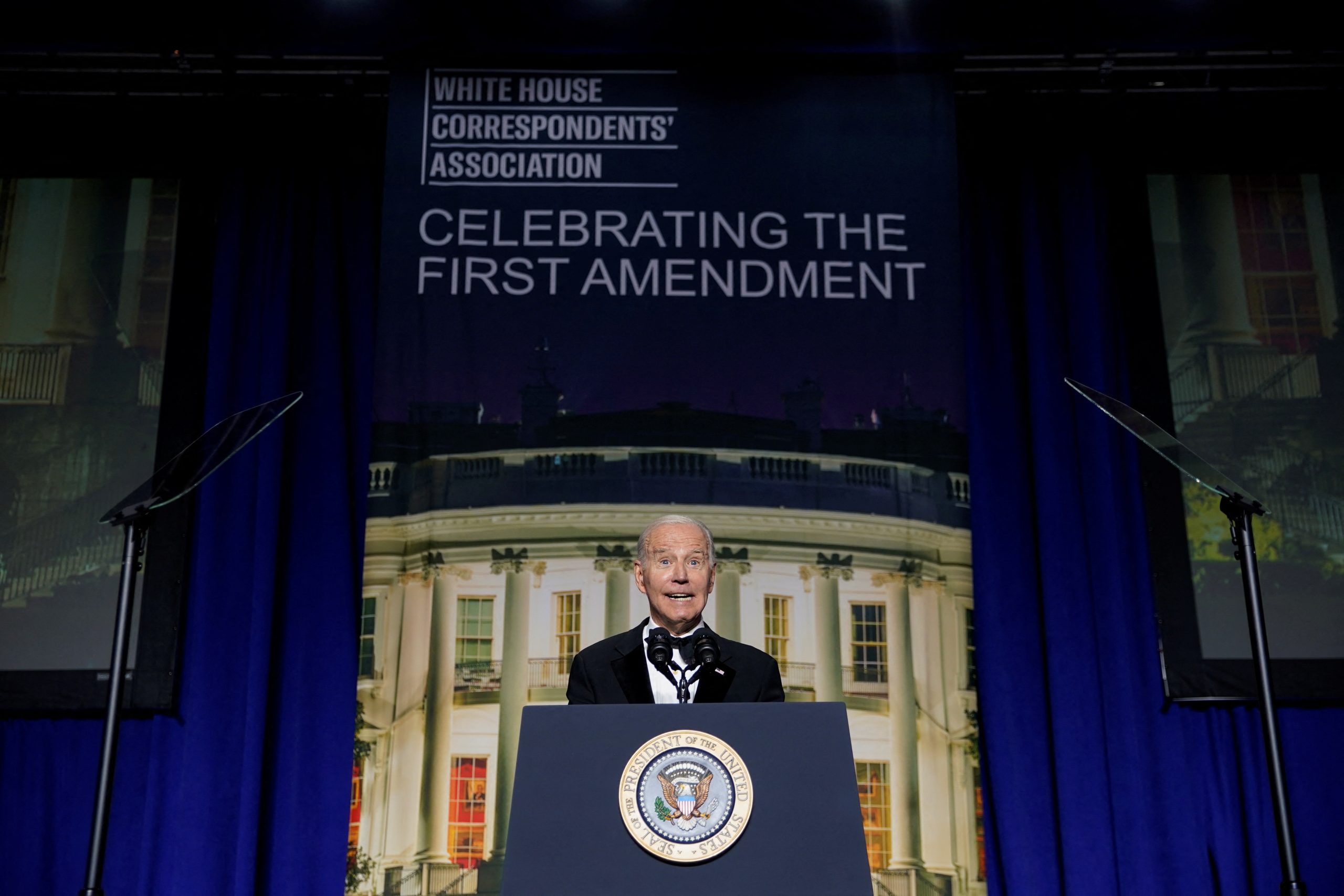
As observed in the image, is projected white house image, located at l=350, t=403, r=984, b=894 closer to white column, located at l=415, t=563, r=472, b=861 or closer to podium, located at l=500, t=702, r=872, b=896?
white column, located at l=415, t=563, r=472, b=861

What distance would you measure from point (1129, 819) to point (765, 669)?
2300 millimetres

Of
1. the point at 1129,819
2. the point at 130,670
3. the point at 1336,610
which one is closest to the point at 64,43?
the point at 130,670

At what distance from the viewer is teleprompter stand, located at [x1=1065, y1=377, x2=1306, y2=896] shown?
10.5ft

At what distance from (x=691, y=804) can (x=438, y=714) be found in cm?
286

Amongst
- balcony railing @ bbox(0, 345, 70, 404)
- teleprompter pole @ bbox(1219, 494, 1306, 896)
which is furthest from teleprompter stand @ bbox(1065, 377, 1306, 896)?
balcony railing @ bbox(0, 345, 70, 404)

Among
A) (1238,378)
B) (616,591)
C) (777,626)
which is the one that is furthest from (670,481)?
(1238,378)

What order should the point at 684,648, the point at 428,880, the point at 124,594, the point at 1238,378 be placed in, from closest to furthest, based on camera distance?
the point at 684,648 → the point at 124,594 → the point at 428,880 → the point at 1238,378

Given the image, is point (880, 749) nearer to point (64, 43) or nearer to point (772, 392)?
point (772, 392)

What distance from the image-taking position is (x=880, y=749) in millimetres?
4570

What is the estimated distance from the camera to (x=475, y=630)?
184 inches

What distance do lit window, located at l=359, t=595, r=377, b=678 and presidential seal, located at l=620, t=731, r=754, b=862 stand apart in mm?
2913

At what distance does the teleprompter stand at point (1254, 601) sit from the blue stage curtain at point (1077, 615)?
4.39 feet

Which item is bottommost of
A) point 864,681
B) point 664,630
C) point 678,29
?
point 664,630

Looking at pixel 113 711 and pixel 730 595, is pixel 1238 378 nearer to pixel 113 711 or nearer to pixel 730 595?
pixel 730 595
